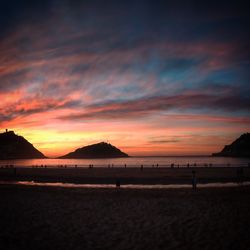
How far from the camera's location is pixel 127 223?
463 inches

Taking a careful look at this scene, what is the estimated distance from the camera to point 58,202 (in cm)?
1703

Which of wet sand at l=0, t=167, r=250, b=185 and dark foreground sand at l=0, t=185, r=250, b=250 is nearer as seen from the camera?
dark foreground sand at l=0, t=185, r=250, b=250

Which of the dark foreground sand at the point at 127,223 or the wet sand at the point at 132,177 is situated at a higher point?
the dark foreground sand at the point at 127,223

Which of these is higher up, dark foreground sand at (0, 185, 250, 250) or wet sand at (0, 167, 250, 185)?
dark foreground sand at (0, 185, 250, 250)

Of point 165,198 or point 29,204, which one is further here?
point 165,198

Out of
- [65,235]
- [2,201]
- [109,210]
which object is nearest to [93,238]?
[65,235]

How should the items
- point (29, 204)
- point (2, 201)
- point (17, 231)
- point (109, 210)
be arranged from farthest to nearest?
point (2, 201) → point (29, 204) → point (109, 210) → point (17, 231)

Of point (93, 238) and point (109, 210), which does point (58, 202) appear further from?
point (93, 238)

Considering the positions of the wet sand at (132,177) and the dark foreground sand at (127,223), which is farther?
the wet sand at (132,177)

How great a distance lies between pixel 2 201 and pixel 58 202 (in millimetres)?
3865

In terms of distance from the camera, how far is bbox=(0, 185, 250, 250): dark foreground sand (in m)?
9.31

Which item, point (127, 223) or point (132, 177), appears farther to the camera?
point (132, 177)

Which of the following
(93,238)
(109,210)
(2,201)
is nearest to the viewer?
(93,238)

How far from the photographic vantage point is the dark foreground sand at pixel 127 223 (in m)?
9.31
